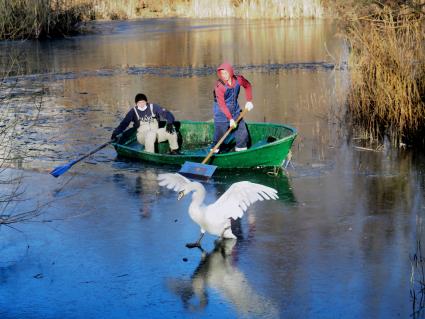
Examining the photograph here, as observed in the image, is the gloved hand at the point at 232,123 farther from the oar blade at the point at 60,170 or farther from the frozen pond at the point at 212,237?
the oar blade at the point at 60,170

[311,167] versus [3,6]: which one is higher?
[3,6]

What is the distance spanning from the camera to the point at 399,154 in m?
11.3

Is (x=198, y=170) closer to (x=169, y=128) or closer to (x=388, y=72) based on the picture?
(x=169, y=128)

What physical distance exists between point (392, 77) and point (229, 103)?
8.79ft

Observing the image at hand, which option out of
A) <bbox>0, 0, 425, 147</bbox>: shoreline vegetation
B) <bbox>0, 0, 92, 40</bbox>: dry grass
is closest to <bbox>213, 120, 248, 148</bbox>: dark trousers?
<bbox>0, 0, 425, 147</bbox>: shoreline vegetation

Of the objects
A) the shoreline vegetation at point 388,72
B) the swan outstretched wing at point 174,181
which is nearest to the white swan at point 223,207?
the swan outstretched wing at point 174,181

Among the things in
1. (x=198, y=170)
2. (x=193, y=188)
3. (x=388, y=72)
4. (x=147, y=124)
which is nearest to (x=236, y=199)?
(x=193, y=188)

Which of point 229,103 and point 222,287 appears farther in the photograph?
point 229,103

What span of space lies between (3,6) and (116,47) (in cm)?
496

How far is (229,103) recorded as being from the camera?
34.6 feet

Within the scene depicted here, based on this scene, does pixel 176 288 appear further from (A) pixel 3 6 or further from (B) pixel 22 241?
(A) pixel 3 6

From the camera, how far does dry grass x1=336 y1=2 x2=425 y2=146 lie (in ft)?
37.5

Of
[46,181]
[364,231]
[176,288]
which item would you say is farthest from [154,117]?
[176,288]

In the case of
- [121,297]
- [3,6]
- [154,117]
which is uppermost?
[3,6]
